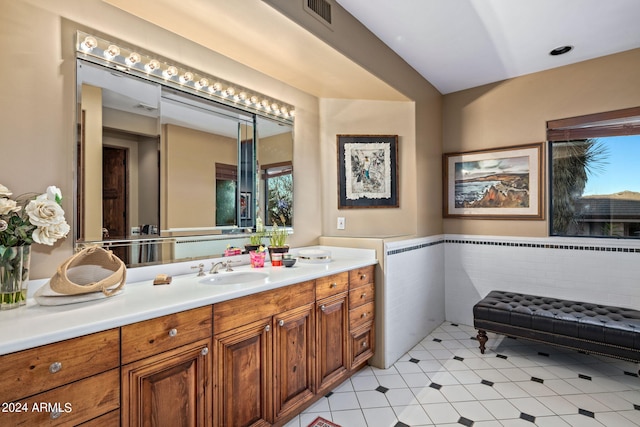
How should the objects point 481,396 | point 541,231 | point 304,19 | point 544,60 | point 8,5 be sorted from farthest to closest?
point 541,231
point 544,60
point 481,396
point 304,19
point 8,5

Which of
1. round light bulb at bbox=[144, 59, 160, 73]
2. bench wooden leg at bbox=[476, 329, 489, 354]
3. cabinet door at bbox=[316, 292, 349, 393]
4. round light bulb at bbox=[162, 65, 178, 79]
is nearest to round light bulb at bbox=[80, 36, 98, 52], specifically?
round light bulb at bbox=[144, 59, 160, 73]

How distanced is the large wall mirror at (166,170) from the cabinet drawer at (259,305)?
1.99 feet

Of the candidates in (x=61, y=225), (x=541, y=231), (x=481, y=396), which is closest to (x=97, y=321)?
(x=61, y=225)

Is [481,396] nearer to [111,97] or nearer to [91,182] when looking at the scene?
[91,182]

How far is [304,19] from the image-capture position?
1852 mm

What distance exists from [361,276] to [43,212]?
75.3 inches

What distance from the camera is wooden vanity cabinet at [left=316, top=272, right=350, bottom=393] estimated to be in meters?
A: 2.07

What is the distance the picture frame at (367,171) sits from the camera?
9.73 feet

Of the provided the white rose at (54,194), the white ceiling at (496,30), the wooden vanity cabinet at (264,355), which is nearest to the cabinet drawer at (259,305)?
the wooden vanity cabinet at (264,355)

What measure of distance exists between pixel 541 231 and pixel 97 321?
356 cm

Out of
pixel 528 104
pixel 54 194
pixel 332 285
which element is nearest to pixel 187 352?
pixel 54 194

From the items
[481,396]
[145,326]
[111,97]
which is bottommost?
[481,396]

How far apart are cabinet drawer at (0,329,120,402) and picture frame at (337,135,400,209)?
2.15 m

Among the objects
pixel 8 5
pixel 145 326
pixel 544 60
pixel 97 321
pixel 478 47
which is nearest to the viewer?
pixel 97 321
